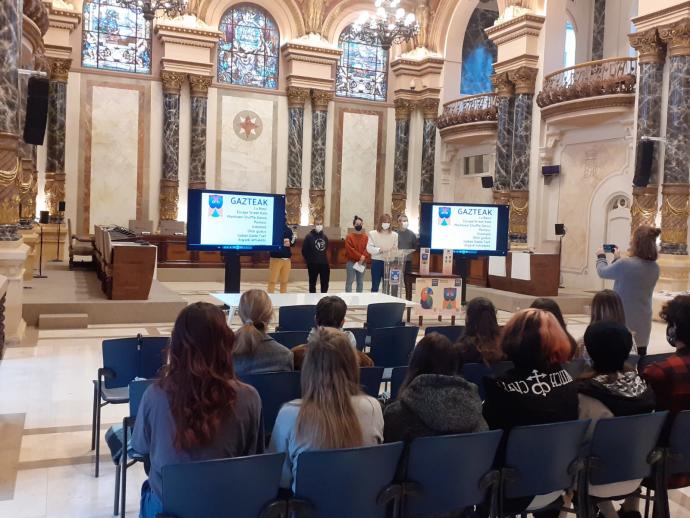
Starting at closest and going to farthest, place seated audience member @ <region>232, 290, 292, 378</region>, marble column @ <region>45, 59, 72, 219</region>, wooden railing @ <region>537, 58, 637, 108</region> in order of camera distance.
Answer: seated audience member @ <region>232, 290, 292, 378</region> < wooden railing @ <region>537, 58, 637, 108</region> < marble column @ <region>45, 59, 72, 219</region>

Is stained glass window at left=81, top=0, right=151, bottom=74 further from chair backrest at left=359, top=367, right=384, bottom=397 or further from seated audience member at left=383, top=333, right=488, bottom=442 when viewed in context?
seated audience member at left=383, top=333, right=488, bottom=442

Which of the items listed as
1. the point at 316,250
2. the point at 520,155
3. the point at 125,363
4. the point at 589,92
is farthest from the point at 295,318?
the point at 520,155

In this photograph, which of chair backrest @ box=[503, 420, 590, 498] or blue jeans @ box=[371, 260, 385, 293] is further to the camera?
blue jeans @ box=[371, 260, 385, 293]

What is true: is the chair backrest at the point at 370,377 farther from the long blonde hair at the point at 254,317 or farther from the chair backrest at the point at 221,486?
the chair backrest at the point at 221,486

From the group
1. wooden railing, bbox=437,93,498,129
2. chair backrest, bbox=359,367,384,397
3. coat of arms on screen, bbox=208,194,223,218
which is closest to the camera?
chair backrest, bbox=359,367,384,397

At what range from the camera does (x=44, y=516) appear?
342cm

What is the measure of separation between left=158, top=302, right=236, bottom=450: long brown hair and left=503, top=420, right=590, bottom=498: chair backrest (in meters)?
1.12

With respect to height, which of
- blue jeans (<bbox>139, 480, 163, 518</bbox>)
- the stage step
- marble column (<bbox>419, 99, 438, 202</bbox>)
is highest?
marble column (<bbox>419, 99, 438, 202</bbox>)

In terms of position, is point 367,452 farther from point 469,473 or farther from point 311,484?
point 469,473

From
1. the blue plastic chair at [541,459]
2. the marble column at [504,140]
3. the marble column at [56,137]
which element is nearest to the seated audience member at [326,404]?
the blue plastic chair at [541,459]

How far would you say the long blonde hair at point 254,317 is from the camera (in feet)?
11.6

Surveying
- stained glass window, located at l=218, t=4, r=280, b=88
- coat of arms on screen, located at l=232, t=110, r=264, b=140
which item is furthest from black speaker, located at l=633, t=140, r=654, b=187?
stained glass window, located at l=218, t=4, r=280, b=88

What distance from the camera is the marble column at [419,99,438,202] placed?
19.1 meters

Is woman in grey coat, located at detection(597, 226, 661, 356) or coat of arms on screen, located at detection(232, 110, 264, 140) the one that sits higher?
coat of arms on screen, located at detection(232, 110, 264, 140)
